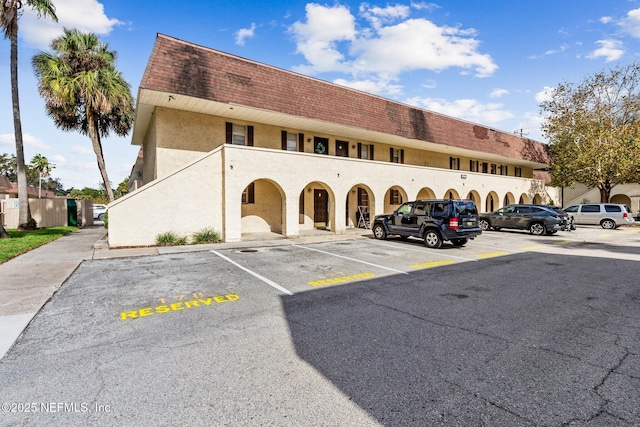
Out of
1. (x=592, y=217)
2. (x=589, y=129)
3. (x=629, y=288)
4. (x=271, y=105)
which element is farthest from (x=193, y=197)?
(x=589, y=129)

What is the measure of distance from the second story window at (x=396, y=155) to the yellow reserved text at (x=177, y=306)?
60.6 feet

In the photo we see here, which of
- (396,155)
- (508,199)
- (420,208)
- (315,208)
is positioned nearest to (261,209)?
(315,208)

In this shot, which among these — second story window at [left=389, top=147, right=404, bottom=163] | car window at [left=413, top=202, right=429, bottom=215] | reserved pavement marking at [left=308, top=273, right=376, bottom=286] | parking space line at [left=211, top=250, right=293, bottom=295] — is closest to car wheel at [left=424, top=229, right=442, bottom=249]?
car window at [left=413, top=202, right=429, bottom=215]

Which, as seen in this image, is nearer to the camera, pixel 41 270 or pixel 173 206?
pixel 41 270

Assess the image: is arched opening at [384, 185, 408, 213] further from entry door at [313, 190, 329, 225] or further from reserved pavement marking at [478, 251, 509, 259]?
reserved pavement marking at [478, 251, 509, 259]

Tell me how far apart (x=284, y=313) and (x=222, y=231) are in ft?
31.1

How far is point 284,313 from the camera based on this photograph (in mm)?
5023

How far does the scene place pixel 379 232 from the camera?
48.5 feet

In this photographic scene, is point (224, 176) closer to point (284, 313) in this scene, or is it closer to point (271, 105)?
point (271, 105)

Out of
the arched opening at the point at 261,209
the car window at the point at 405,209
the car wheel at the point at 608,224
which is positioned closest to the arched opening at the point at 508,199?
the car wheel at the point at 608,224

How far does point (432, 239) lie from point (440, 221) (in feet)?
2.64

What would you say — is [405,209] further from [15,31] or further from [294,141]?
[15,31]

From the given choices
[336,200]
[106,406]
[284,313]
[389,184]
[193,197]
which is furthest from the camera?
[389,184]

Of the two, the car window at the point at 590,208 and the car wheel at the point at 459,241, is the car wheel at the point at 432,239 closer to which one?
the car wheel at the point at 459,241
